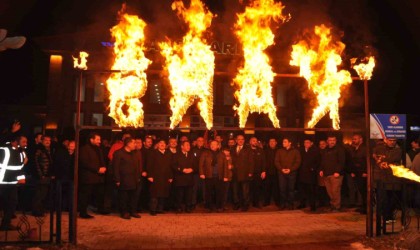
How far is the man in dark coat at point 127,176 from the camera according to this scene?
939cm

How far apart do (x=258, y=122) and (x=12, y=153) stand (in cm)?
1734

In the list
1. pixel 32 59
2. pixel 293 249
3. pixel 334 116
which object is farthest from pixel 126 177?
pixel 32 59

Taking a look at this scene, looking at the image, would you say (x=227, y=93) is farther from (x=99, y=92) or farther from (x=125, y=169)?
(x=125, y=169)

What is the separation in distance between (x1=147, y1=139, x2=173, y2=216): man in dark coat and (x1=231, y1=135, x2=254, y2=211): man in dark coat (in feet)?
6.39

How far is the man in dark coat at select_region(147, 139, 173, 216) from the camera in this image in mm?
9961

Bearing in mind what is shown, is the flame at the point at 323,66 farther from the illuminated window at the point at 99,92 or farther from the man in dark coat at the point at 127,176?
the illuminated window at the point at 99,92

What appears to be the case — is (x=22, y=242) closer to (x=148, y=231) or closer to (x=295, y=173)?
(x=148, y=231)


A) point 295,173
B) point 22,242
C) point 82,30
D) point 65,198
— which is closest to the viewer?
point 22,242

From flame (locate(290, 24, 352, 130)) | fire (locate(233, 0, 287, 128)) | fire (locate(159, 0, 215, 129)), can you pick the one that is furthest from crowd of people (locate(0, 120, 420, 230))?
fire (locate(233, 0, 287, 128))

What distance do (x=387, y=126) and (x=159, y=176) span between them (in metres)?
6.60

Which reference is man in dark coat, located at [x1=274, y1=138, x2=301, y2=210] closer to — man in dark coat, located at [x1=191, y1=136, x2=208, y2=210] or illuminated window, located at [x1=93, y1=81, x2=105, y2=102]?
man in dark coat, located at [x1=191, y1=136, x2=208, y2=210]

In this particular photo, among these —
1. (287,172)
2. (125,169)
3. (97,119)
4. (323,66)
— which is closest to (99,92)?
(97,119)

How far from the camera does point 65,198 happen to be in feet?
33.4

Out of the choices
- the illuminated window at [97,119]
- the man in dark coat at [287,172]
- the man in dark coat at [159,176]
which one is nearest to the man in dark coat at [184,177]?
the man in dark coat at [159,176]
